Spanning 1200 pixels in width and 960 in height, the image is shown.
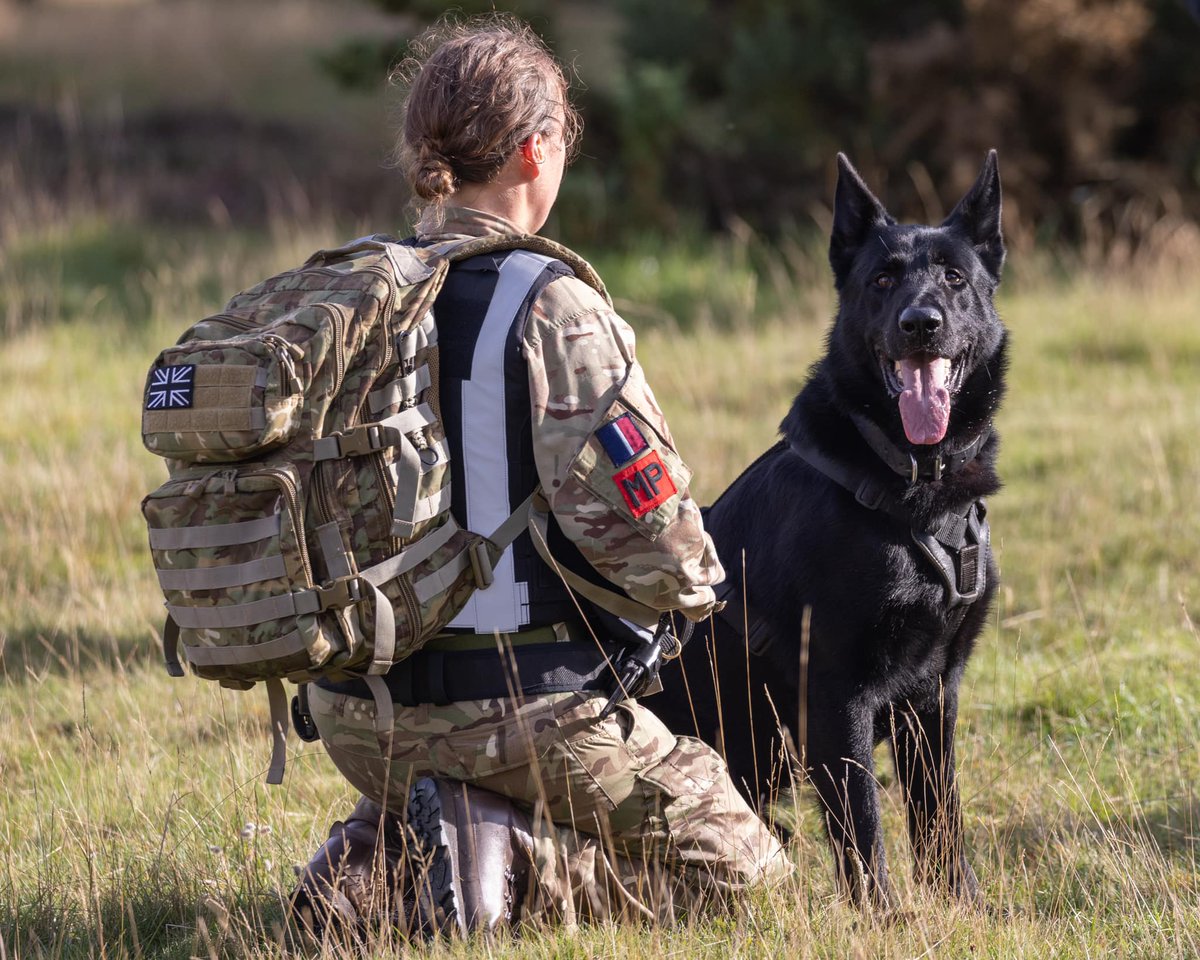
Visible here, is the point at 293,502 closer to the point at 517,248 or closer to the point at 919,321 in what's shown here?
the point at 517,248

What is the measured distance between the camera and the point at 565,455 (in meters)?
2.41

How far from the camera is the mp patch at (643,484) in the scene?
7.86ft

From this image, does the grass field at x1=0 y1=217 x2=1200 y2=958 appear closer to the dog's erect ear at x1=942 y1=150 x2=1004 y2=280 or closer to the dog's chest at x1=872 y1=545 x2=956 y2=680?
the dog's chest at x1=872 y1=545 x2=956 y2=680

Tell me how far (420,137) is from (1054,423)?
5377 mm

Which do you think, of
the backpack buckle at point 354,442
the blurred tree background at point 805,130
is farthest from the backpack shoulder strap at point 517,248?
the blurred tree background at point 805,130

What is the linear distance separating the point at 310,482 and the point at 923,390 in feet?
5.19

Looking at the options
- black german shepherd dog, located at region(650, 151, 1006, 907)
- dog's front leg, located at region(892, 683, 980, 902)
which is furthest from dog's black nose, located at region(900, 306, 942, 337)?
dog's front leg, located at region(892, 683, 980, 902)

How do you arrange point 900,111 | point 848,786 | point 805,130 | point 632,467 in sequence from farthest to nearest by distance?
1. point 805,130
2. point 900,111
3. point 848,786
4. point 632,467

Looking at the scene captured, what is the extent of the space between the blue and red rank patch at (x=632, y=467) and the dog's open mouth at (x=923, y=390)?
38.0 inches

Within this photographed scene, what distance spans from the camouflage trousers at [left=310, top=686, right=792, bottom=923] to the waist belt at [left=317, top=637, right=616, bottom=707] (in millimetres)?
23

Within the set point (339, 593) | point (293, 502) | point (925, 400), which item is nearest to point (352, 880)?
point (339, 593)

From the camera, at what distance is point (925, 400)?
315 centimetres

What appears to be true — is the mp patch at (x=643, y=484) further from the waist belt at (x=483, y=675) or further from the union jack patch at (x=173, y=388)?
the union jack patch at (x=173, y=388)

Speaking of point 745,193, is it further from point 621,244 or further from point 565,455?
point 565,455
